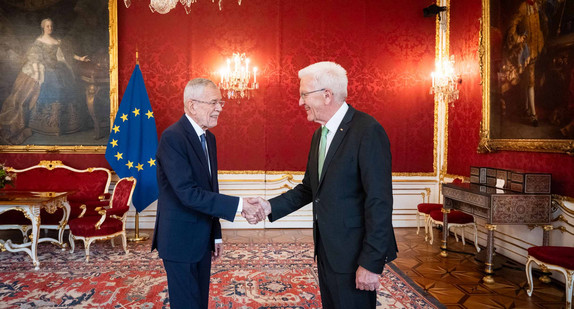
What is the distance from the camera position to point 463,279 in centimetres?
424

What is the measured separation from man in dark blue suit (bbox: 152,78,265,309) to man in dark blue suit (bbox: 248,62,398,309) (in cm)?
58

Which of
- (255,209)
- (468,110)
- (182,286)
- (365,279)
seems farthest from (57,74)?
(468,110)

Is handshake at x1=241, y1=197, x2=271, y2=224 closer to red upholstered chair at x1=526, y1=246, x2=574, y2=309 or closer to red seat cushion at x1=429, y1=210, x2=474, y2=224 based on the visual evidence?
red upholstered chair at x1=526, y1=246, x2=574, y2=309

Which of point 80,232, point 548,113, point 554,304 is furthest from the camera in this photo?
point 80,232

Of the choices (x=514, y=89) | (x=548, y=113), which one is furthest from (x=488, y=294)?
(x=514, y=89)

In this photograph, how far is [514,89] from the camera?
4922 mm

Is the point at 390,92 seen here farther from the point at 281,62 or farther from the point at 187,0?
the point at 187,0

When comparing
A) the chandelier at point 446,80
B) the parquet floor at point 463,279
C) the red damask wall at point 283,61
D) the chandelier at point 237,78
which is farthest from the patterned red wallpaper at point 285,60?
the parquet floor at point 463,279

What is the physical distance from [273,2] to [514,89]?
411 cm

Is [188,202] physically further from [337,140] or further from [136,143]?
[136,143]

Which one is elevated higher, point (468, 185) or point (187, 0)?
point (187, 0)

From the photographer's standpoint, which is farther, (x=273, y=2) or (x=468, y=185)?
(x=273, y=2)

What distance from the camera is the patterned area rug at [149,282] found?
352 cm

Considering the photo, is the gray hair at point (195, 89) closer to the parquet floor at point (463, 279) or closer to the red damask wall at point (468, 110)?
the parquet floor at point (463, 279)
